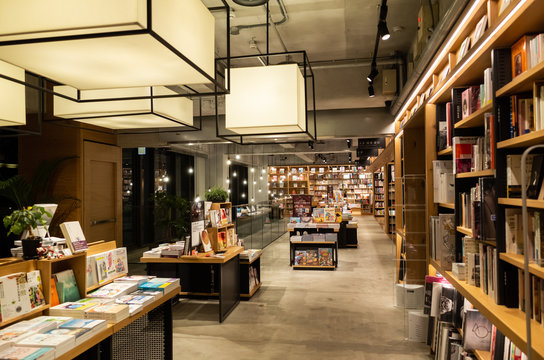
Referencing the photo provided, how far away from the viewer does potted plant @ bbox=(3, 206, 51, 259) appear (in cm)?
254

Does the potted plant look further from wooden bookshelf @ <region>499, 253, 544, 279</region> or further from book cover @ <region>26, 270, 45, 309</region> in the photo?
wooden bookshelf @ <region>499, 253, 544, 279</region>

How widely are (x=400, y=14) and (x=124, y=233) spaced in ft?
22.4

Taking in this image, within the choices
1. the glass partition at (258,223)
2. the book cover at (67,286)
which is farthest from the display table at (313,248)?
the book cover at (67,286)

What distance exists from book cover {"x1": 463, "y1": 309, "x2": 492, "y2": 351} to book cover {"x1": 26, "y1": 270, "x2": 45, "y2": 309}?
290 cm

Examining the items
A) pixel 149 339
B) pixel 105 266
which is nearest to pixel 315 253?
pixel 149 339

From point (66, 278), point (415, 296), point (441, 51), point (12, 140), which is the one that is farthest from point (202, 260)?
point (12, 140)

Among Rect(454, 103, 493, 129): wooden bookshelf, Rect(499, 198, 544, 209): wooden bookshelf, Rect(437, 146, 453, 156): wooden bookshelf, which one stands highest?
Rect(454, 103, 493, 129): wooden bookshelf

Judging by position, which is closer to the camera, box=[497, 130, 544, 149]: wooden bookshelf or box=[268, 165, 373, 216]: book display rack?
box=[497, 130, 544, 149]: wooden bookshelf

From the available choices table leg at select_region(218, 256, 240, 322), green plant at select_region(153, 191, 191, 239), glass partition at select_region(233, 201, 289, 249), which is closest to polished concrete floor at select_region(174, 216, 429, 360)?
table leg at select_region(218, 256, 240, 322)

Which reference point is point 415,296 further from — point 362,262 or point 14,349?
point 14,349

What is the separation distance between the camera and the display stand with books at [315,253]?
788 cm

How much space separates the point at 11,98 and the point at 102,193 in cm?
508

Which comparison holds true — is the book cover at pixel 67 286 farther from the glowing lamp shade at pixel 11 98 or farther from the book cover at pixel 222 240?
the book cover at pixel 222 240

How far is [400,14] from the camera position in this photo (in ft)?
16.7
